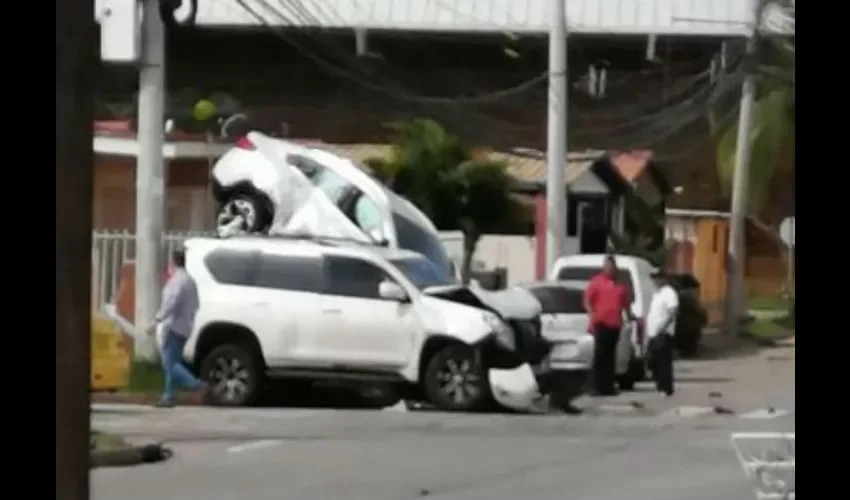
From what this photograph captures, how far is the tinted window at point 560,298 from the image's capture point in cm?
208

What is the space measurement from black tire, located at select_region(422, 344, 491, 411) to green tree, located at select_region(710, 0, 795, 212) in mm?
453

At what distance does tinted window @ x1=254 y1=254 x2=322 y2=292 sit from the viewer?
6.85ft

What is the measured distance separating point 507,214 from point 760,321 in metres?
0.40

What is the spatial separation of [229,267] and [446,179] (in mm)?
342

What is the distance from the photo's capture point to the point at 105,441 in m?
2.11

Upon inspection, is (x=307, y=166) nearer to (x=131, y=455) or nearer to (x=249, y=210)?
(x=249, y=210)

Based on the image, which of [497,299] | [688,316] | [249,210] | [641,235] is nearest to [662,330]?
[688,316]

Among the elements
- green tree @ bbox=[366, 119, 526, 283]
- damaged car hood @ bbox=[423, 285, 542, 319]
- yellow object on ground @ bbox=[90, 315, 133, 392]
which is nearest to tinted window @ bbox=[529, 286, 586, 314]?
damaged car hood @ bbox=[423, 285, 542, 319]

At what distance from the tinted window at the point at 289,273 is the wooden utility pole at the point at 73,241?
0.85 feet

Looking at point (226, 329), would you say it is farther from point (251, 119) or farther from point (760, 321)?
point (760, 321)

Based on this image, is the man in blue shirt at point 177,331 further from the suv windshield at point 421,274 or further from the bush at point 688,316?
the bush at point 688,316

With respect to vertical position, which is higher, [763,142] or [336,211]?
[763,142]

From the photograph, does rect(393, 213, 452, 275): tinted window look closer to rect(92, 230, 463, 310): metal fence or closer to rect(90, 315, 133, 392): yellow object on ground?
rect(92, 230, 463, 310): metal fence


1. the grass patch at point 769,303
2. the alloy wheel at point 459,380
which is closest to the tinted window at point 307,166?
the alloy wheel at point 459,380
